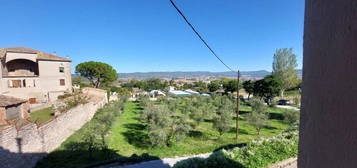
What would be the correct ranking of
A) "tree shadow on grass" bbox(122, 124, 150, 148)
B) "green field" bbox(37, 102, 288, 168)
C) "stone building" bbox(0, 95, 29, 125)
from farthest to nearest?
1. "tree shadow on grass" bbox(122, 124, 150, 148)
2. "stone building" bbox(0, 95, 29, 125)
3. "green field" bbox(37, 102, 288, 168)

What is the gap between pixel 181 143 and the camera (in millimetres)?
15883

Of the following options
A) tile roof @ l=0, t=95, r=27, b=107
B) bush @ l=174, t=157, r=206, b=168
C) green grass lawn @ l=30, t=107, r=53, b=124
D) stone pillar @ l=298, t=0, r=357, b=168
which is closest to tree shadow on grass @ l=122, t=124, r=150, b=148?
green grass lawn @ l=30, t=107, r=53, b=124

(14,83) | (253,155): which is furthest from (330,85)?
(14,83)

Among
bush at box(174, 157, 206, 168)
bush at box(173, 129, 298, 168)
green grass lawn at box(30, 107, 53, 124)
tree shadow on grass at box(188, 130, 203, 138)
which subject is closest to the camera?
bush at box(174, 157, 206, 168)

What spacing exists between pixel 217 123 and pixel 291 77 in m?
31.3

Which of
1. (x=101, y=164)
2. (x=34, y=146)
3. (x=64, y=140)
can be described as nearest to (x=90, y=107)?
(x=64, y=140)

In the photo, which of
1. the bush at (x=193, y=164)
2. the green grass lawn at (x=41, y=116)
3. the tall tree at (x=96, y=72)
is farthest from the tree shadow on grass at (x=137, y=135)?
the tall tree at (x=96, y=72)

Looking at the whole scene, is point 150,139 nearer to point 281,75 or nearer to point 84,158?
point 84,158

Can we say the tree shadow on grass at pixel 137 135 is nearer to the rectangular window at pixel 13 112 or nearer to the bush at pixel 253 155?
the rectangular window at pixel 13 112

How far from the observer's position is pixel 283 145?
7.75 m

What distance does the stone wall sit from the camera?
8.45m

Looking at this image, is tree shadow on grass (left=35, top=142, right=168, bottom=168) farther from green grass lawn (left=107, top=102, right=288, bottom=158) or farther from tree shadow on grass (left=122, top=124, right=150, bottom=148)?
tree shadow on grass (left=122, top=124, right=150, bottom=148)

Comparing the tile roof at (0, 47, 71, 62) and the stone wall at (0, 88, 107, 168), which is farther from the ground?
the tile roof at (0, 47, 71, 62)

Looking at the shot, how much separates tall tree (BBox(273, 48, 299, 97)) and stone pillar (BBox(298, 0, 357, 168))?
146ft
